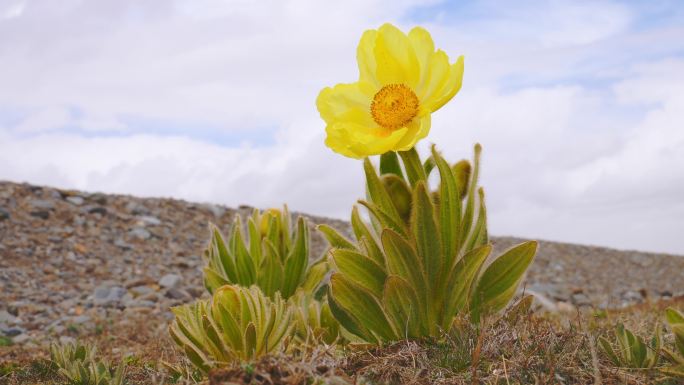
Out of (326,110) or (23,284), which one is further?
(23,284)

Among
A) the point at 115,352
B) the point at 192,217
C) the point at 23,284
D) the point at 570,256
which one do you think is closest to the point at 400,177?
the point at 115,352

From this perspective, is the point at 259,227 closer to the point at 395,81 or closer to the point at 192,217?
the point at 395,81

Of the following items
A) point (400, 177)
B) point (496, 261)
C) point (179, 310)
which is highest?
point (400, 177)

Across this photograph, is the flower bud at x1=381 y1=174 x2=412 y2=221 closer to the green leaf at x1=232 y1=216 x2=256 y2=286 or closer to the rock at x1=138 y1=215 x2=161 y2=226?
the green leaf at x1=232 y1=216 x2=256 y2=286

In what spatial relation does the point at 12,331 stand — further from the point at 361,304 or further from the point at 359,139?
the point at 359,139

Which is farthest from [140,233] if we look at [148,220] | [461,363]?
[461,363]

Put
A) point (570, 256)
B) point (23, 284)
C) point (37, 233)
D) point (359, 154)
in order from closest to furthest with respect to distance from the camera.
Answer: point (359, 154), point (23, 284), point (37, 233), point (570, 256)
